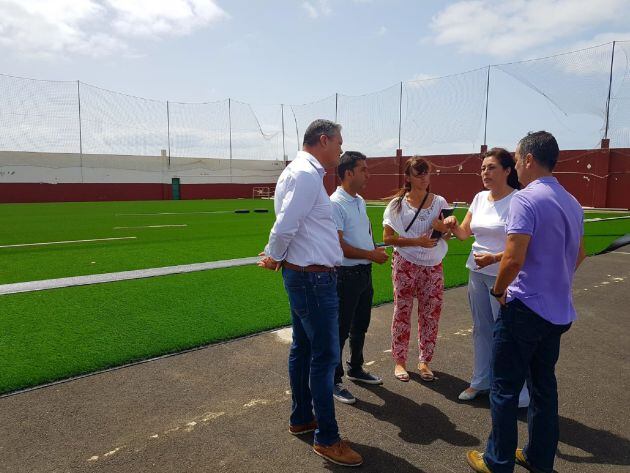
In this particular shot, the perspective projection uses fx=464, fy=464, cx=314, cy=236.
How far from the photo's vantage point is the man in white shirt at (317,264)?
108 inches

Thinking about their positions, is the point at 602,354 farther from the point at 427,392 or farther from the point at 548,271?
the point at 548,271

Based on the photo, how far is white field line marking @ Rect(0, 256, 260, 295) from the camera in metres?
6.97

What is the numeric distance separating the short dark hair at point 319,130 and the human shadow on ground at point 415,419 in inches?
80.4

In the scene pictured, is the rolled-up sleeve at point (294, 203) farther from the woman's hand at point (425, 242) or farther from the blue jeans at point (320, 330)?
the woman's hand at point (425, 242)

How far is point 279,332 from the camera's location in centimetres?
518

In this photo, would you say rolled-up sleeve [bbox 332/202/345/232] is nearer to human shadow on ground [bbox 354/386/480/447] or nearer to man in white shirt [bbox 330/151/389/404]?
man in white shirt [bbox 330/151/389/404]

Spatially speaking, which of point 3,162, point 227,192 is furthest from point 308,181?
point 227,192

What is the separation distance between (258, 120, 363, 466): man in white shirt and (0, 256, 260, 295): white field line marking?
5.53 metres

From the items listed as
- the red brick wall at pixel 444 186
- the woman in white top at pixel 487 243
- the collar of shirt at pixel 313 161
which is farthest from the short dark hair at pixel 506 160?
the red brick wall at pixel 444 186

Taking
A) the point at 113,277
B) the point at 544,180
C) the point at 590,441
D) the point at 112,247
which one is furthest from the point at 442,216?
the point at 112,247

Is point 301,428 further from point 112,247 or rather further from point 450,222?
point 112,247

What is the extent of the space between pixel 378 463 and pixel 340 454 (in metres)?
0.24

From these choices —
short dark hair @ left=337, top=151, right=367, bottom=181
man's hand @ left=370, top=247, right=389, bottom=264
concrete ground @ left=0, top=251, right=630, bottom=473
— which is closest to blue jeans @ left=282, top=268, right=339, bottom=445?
concrete ground @ left=0, top=251, right=630, bottom=473

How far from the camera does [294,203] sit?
2668 millimetres
